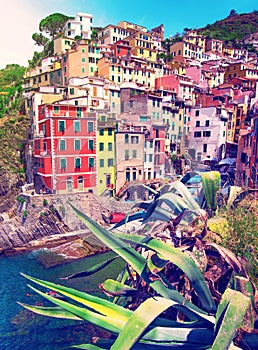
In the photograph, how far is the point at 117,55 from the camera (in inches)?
1861

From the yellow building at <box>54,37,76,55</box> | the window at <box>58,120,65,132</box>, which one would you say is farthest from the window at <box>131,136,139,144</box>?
the yellow building at <box>54,37,76,55</box>

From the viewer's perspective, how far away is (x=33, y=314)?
14.8m

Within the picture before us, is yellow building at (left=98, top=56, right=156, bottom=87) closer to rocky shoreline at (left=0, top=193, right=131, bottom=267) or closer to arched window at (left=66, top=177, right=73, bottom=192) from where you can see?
arched window at (left=66, top=177, right=73, bottom=192)

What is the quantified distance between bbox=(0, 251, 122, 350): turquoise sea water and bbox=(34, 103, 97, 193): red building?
7680mm

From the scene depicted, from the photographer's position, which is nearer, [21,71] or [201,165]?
[201,165]

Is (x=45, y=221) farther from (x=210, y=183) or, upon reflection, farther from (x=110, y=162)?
(x=210, y=183)

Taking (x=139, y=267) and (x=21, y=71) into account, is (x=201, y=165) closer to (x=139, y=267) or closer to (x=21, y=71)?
(x=139, y=267)

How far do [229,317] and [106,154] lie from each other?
26544 mm

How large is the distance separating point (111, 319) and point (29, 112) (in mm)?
36464

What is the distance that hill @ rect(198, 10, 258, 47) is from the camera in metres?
87.9

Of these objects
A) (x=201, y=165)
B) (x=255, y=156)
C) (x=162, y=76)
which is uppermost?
(x=162, y=76)

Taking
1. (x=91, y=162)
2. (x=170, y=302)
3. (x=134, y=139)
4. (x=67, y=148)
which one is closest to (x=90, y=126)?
(x=67, y=148)

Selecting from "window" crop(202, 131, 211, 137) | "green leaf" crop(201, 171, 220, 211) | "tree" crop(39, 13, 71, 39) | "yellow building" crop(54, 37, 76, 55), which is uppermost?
"tree" crop(39, 13, 71, 39)

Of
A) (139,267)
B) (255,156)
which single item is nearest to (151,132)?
(255,156)
